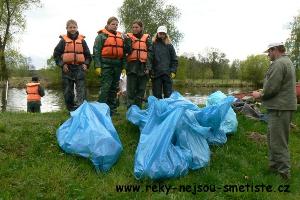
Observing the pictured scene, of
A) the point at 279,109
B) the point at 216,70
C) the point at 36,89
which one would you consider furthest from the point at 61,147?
the point at 216,70

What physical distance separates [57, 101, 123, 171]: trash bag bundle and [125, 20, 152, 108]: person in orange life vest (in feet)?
6.36

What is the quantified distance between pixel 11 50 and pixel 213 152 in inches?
838

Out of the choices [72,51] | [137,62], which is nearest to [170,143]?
[137,62]

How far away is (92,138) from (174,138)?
1.25 meters

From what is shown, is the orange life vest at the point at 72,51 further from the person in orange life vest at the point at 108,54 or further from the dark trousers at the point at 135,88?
the dark trousers at the point at 135,88

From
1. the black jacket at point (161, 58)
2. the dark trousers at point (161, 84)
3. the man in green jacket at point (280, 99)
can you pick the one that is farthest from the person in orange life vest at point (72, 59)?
the man in green jacket at point (280, 99)

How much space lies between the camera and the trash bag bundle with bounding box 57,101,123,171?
584 cm

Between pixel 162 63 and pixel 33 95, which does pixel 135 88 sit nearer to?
pixel 162 63

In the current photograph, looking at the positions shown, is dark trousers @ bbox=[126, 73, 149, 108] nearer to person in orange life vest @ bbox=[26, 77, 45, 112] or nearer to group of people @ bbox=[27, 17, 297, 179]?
group of people @ bbox=[27, 17, 297, 179]

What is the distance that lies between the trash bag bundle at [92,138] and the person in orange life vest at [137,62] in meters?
1.94

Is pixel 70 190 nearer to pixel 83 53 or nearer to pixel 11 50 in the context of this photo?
pixel 83 53

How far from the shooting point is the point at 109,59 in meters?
7.93

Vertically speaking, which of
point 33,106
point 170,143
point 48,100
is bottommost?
point 48,100

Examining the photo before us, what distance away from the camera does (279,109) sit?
246 inches
